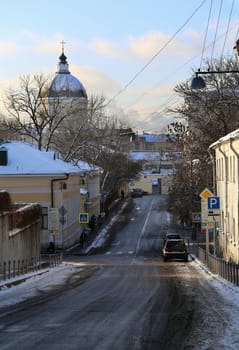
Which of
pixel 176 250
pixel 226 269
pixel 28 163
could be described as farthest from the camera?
pixel 28 163

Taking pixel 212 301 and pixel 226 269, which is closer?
pixel 212 301

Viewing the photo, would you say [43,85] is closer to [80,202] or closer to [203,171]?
[80,202]

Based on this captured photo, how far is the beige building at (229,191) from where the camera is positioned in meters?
33.6

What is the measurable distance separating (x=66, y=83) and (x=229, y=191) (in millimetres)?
71419

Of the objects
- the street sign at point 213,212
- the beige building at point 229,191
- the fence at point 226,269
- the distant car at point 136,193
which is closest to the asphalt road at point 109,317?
the fence at point 226,269

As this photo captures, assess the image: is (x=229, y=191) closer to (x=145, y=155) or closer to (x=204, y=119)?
(x=204, y=119)

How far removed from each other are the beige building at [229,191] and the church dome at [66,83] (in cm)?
6007

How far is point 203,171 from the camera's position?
52.6 meters

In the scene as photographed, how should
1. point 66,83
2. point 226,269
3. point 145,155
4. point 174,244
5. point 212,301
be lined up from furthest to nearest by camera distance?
1. point 145,155
2. point 66,83
3. point 174,244
4. point 226,269
5. point 212,301

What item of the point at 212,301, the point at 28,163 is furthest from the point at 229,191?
the point at 212,301

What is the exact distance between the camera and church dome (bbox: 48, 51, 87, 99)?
100275mm

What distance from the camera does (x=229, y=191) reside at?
3672cm

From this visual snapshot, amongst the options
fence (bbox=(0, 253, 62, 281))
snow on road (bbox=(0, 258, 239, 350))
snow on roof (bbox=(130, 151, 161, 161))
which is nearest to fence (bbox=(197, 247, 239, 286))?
snow on road (bbox=(0, 258, 239, 350))

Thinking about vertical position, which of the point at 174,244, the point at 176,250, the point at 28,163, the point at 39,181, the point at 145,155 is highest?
the point at 145,155
